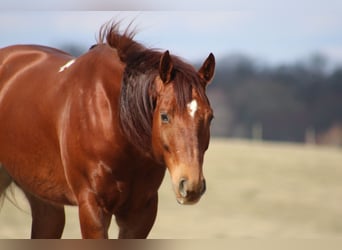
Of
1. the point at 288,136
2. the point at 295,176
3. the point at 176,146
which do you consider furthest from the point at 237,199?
the point at 288,136

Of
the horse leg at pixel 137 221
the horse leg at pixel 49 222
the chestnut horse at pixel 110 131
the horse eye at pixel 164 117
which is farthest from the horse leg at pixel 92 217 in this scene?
the horse leg at pixel 49 222

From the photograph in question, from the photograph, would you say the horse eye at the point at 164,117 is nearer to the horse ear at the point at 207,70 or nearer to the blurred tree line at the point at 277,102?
the horse ear at the point at 207,70

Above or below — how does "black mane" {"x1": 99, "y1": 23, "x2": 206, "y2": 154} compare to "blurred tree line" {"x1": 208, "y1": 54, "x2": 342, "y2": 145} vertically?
above

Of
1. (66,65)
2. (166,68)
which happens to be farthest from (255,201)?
(166,68)

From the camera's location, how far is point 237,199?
38.3ft

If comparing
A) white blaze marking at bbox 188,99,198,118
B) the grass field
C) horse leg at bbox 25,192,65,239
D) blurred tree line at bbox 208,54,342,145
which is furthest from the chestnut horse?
blurred tree line at bbox 208,54,342,145

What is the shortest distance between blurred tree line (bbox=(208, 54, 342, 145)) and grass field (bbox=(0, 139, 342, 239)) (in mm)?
5685

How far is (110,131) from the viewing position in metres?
3.52

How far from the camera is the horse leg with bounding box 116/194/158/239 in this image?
365 cm

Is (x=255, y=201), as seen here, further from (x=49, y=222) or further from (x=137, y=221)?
(x=137, y=221)

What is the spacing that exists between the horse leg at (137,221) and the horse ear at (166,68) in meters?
0.73

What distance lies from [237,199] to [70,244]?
8.61 metres

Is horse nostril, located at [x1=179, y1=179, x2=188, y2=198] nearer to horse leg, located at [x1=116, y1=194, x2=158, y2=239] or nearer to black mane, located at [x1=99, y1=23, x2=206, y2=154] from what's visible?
black mane, located at [x1=99, y1=23, x2=206, y2=154]

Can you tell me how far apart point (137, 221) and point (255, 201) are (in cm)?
808
